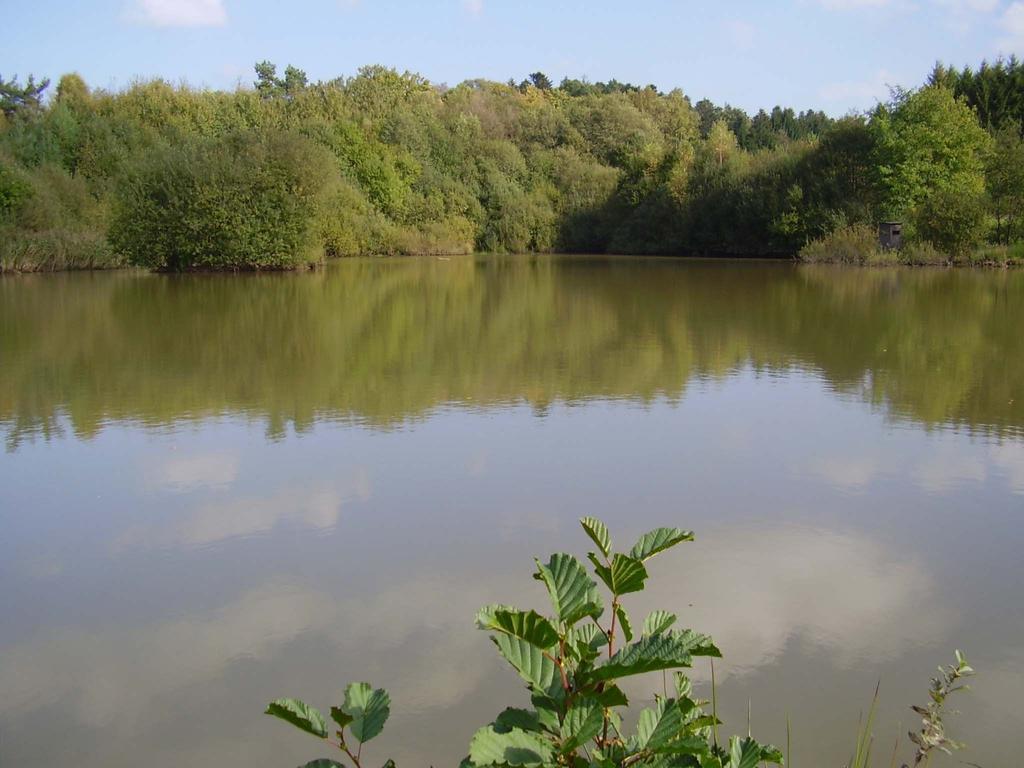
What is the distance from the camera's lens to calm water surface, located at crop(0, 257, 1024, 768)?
8.23 feet

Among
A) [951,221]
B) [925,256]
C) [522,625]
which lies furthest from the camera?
[925,256]

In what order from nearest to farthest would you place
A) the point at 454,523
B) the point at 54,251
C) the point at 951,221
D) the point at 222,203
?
the point at 454,523, the point at 222,203, the point at 54,251, the point at 951,221

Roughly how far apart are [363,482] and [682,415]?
2.37m

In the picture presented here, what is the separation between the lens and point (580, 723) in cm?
114

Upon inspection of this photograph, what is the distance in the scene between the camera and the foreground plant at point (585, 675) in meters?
1.11

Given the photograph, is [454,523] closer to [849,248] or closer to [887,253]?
[887,253]

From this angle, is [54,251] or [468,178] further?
[468,178]

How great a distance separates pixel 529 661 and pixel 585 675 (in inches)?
3.1

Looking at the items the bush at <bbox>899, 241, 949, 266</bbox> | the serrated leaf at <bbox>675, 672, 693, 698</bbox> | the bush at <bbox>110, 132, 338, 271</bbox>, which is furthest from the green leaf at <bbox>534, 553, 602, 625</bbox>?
the bush at <bbox>899, 241, 949, 266</bbox>

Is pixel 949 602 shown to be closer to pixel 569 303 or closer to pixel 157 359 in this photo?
pixel 157 359

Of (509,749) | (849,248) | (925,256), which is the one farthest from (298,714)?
(849,248)

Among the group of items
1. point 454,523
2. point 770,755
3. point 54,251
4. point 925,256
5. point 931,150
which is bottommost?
point 454,523

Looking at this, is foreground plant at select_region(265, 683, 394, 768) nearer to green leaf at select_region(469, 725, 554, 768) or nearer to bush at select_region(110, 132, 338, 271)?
green leaf at select_region(469, 725, 554, 768)

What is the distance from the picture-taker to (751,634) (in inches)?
112
